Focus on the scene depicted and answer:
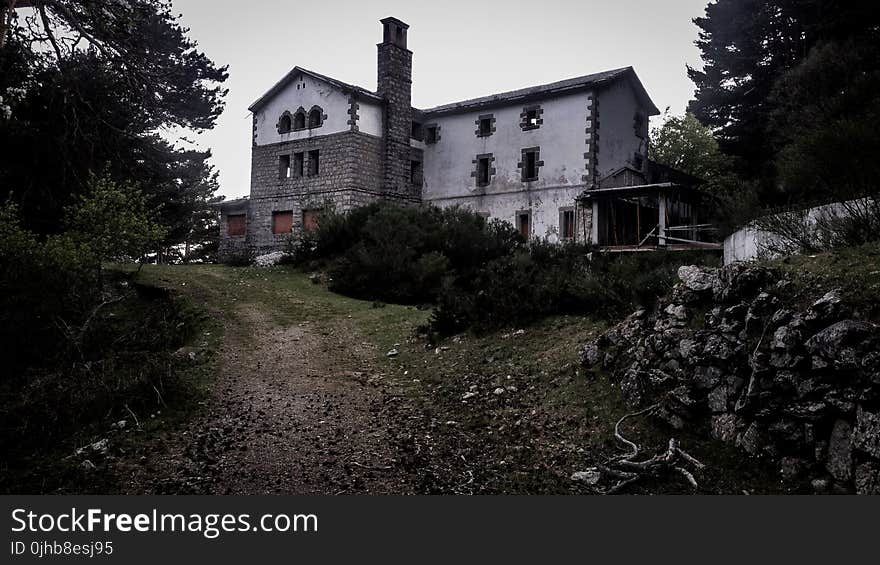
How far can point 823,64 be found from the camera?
19438mm

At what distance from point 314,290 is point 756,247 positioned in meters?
12.0

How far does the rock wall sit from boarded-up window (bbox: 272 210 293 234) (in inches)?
945

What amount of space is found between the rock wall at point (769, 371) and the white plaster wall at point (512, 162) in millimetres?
19664

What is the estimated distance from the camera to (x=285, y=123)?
31.6 meters

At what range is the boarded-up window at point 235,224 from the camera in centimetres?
3259

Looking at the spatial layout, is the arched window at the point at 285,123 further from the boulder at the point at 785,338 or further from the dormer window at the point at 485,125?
the boulder at the point at 785,338

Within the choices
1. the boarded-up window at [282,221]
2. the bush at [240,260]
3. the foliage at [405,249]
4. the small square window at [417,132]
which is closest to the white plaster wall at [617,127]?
the small square window at [417,132]

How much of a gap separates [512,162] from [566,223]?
13.5ft

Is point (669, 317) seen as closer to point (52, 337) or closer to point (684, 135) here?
point (52, 337)

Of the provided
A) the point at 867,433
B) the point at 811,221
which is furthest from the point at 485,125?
the point at 867,433

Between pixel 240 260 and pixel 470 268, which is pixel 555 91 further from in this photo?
pixel 240 260

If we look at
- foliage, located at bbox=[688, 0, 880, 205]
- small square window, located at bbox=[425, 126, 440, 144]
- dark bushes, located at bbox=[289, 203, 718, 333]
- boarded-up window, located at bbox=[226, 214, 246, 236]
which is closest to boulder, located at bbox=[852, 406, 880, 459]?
dark bushes, located at bbox=[289, 203, 718, 333]

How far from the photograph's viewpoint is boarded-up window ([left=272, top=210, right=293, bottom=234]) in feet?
101

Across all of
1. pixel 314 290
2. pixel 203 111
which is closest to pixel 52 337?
pixel 314 290
